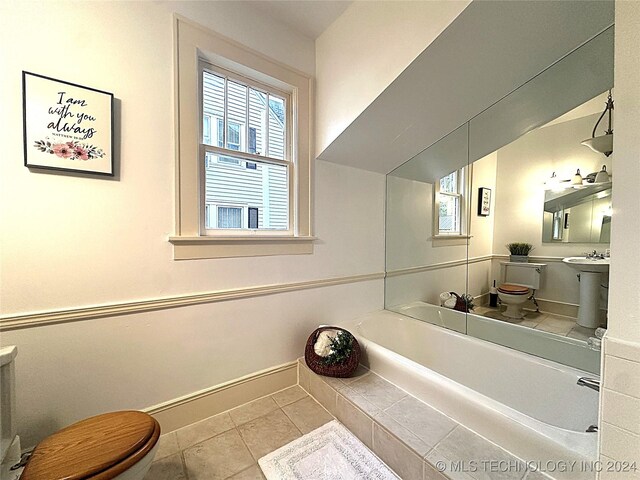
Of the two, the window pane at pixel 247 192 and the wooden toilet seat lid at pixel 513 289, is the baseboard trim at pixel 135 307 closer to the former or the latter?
the window pane at pixel 247 192

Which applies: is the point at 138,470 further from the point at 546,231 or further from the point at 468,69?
the point at 546,231

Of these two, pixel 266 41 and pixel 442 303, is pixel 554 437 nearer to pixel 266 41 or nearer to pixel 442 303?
pixel 442 303

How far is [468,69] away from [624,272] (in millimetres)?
1303

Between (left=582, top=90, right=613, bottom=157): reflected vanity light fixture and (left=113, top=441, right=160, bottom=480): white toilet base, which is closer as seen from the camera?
(left=113, top=441, right=160, bottom=480): white toilet base

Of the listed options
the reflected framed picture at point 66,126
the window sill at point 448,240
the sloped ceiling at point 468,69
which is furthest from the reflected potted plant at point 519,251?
the reflected framed picture at point 66,126

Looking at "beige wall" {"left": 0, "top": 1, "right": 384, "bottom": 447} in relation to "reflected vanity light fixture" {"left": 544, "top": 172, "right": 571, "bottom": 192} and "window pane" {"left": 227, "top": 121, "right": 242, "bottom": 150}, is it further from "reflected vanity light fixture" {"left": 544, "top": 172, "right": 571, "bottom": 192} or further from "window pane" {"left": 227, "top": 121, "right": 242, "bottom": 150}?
"reflected vanity light fixture" {"left": 544, "top": 172, "right": 571, "bottom": 192}

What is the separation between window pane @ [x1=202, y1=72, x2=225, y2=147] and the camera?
1.61 meters

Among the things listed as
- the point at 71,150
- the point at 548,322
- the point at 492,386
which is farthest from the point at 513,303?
the point at 71,150

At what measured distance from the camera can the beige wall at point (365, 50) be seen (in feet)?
4.24

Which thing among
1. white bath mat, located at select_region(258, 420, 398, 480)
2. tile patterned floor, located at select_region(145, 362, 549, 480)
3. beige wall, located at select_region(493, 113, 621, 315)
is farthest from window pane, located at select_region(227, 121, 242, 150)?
beige wall, located at select_region(493, 113, 621, 315)

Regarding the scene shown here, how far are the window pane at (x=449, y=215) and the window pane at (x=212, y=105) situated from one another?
2.15 metres

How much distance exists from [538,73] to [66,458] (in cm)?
308

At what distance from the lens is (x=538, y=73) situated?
1.68m

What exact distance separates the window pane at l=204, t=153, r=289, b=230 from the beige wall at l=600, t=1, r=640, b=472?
166 cm
